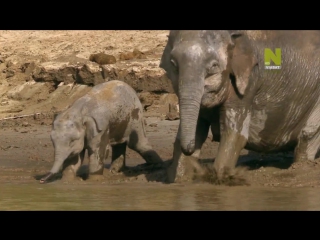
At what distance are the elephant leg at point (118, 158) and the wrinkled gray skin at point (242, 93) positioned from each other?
1.70 meters

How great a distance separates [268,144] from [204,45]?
7.24 ft

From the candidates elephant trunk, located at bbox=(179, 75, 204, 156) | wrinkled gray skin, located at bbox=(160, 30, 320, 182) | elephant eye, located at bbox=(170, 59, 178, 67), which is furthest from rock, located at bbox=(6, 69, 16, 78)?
elephant trunk, located at bbox=(179, 75, 204, 156)

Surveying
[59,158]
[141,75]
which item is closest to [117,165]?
[59,158]

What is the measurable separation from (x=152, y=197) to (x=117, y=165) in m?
3.00

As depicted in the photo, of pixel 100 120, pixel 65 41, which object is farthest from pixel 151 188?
pixel 65 41

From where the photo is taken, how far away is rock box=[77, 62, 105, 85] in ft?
69.8

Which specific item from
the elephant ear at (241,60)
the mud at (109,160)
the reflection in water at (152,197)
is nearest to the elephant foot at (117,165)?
the mud at (109,160)

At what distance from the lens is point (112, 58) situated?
2205 centimetres

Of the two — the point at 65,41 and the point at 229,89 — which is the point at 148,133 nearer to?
the point at 229,89

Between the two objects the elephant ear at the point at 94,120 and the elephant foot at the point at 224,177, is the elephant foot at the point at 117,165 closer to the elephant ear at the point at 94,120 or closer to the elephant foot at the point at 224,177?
the elephant ear at the point at 94,120

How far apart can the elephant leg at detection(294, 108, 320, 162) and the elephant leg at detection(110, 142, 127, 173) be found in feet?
9.00

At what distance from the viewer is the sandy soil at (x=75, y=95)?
14555 millimetres

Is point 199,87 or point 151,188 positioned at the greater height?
point 199,87

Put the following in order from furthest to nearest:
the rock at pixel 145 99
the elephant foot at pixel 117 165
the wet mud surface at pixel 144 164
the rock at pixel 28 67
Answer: the rock at pixel 28 67
the rock at pixel 145 99
the elephant foot at pixel 117 165
the wet mud surface at pixel 144 164
